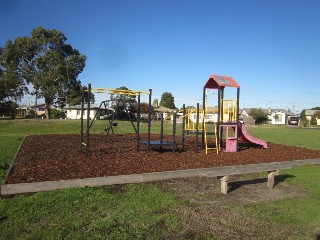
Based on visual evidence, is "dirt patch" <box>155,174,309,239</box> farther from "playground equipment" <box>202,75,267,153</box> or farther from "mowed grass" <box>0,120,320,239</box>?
"playground equipment" <box>202,75,267,153</box>

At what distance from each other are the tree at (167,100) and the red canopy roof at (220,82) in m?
103

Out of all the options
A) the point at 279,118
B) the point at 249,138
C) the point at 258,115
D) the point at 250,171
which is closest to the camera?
the point at 250,171

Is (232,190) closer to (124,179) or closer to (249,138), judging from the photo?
(124,179)

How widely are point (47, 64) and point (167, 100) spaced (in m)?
75.4

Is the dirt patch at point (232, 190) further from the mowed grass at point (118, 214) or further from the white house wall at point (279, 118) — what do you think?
the white house wall at point (279, 118)

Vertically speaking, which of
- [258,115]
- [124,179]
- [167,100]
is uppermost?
[167,100]

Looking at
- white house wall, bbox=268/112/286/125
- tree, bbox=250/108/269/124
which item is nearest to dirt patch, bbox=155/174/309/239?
tree, bbox=250/108/269/124

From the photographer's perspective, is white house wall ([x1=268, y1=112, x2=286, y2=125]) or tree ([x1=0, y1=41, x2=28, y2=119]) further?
white house wall ([x1=268, y1=112, x2=286, y2=125])

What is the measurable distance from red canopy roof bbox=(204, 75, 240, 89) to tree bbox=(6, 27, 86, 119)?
36.5 m

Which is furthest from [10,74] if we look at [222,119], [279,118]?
[279,118]

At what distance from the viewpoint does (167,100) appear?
12012cm

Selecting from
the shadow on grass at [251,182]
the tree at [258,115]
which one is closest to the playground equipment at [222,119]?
the shadow on grass at [251,182]

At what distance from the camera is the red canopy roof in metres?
14.5

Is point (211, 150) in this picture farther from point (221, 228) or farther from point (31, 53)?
point (31, 53)
